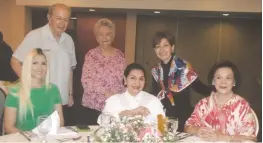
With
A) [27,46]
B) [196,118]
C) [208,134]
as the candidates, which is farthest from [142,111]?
[27,46]

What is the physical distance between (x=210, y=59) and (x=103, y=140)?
5.79 metres

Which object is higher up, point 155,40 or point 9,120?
point 155,40

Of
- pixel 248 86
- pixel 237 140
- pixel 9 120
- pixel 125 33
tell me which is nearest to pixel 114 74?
pixel 9 120

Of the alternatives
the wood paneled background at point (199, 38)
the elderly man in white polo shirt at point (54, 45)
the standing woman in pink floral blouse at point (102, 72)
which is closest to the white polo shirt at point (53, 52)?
the elderly man in white polo shirt at point (54, 45)

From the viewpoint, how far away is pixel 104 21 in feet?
12.6

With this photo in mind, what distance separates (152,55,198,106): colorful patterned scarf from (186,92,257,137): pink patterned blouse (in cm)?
61

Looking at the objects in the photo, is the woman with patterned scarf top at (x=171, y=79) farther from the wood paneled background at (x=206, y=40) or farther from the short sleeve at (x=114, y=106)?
the wood paneled background at (x=206, y=40)

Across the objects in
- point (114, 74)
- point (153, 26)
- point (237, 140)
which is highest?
point (153, 26)

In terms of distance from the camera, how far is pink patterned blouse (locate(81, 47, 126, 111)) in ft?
12.3

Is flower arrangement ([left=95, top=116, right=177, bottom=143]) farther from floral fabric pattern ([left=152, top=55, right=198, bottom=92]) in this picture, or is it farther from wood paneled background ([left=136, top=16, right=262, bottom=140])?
wood paneled background ([left=136, top=16, right=262, bottom=140])

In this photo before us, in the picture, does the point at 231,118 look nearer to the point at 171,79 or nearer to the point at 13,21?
the point at 171,79

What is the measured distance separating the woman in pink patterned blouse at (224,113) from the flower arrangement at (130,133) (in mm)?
711

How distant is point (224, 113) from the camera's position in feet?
9.11

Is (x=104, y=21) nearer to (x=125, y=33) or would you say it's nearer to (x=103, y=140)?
(x=103, y=140)
